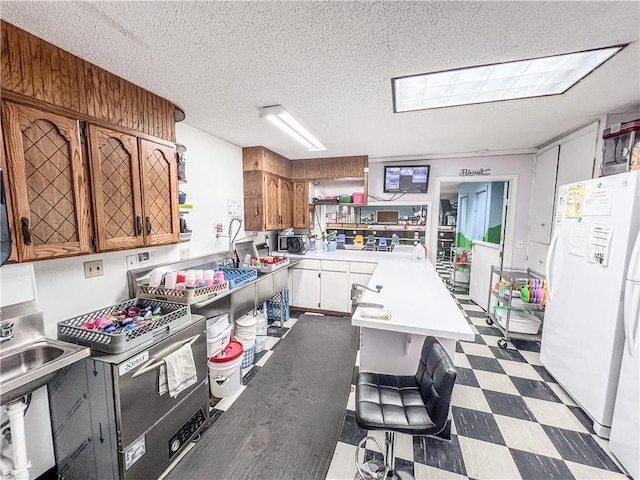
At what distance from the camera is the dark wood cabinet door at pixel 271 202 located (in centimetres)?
344

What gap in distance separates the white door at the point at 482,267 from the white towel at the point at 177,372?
12.9 ft

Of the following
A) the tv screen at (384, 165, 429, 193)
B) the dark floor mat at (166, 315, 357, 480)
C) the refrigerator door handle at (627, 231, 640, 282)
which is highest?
the tv screen at (384, 165, 429, 193)

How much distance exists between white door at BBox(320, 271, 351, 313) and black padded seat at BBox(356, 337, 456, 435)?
2.16 m

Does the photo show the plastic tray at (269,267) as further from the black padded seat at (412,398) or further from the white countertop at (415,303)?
the black padded seat at (412,398)

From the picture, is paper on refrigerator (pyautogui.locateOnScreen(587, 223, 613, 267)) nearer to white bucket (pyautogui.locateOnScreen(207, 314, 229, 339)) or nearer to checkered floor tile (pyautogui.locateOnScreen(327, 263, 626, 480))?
checkered floor tile (pyautogui.locateOnScreen(327, 263, 626, 480))

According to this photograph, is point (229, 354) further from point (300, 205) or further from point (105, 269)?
point (300, 205)

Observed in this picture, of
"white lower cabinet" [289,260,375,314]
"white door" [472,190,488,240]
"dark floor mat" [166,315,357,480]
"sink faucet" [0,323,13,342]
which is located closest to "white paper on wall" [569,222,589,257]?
"white lower cabinet" [289,260,375,314]

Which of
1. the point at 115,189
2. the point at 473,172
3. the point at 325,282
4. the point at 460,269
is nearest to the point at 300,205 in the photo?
the point at 325,282

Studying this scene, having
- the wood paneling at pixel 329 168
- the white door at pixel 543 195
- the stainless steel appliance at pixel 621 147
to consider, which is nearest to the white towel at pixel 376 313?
the stainless steel appliance at pixel 621 147

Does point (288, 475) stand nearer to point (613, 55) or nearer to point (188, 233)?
point (188, 233)

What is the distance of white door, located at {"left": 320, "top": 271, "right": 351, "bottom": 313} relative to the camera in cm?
366

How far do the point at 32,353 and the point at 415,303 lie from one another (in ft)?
7.56

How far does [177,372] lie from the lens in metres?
1.55

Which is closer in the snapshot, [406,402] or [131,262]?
[406,402]
